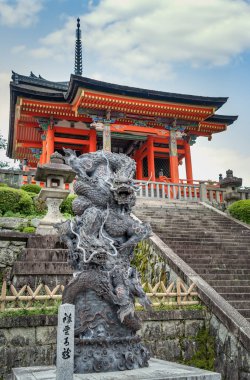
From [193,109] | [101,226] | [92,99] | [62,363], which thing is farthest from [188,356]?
[193,109]

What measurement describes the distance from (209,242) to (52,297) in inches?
232

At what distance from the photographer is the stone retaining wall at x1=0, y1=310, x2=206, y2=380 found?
538 centimetres

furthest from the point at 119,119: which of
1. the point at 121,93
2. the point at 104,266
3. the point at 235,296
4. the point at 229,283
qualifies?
the point at 104,266

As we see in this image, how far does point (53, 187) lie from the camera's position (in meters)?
11.2

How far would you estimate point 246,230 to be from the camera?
12633 mm

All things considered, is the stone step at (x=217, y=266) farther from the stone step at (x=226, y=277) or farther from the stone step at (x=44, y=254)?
the stone step at (x=44, y=254)

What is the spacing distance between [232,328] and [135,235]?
2540 millimetres

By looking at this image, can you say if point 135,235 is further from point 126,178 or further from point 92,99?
point 92,99

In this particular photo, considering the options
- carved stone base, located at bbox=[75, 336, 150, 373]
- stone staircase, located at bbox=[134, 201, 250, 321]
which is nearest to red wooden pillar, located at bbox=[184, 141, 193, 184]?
stone staircase, located at bbox=[134, 201, 250, 321]

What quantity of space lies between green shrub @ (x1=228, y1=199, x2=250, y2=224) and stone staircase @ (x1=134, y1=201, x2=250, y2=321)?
56 cm

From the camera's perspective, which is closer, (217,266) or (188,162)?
(217,266)

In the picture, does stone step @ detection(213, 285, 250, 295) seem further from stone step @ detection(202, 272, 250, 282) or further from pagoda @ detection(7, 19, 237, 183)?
pagoda @ detection(7, 19, 237, 183)

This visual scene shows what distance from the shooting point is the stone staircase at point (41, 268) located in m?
7.76

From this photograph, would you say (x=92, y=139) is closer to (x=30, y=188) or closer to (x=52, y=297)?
(x=30, y=188)
